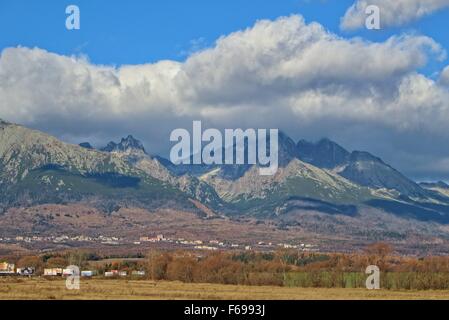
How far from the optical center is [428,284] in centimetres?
19725
